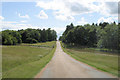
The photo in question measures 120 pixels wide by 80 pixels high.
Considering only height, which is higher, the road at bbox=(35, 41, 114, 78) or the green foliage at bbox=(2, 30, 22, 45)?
the green foliage at bbox=(2, 30, 22, 45)

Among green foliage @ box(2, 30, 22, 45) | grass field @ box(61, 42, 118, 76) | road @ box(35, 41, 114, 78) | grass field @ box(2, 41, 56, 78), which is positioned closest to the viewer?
road @ box(35, 41, 114, 78)

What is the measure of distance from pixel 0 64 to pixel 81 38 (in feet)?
200

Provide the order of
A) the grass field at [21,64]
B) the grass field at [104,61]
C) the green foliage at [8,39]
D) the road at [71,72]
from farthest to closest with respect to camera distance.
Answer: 1. the green foliage at [8,39]
2. the grass field at [104,61]
3. the grass field at [21,64]
4. the road at [71,72]

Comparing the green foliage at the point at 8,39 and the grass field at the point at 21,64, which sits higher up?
the green foliage at the point at 8,39

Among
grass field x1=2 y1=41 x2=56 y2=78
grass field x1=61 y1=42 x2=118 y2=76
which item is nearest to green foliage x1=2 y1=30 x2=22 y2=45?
grass field x1=2 y1=41 x2=56 y2=78

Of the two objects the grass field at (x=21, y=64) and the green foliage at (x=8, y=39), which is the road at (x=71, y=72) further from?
the green foliage at (x=8, y=39)

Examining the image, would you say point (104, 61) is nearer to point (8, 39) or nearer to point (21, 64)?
point (21, 64)

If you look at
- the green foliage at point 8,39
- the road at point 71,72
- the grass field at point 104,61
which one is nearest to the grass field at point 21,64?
the road at point 71,72

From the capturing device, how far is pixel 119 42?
93.6ft

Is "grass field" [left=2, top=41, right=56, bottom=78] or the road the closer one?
the road

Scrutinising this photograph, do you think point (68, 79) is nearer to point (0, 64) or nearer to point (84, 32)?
point (0, 64)

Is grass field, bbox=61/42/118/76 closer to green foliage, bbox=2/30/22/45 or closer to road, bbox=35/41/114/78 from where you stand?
road, bbox=35/41/114/78

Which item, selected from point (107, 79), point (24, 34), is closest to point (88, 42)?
point (24, 34)

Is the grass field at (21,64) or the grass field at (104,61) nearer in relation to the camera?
the grass field at (21,64)
